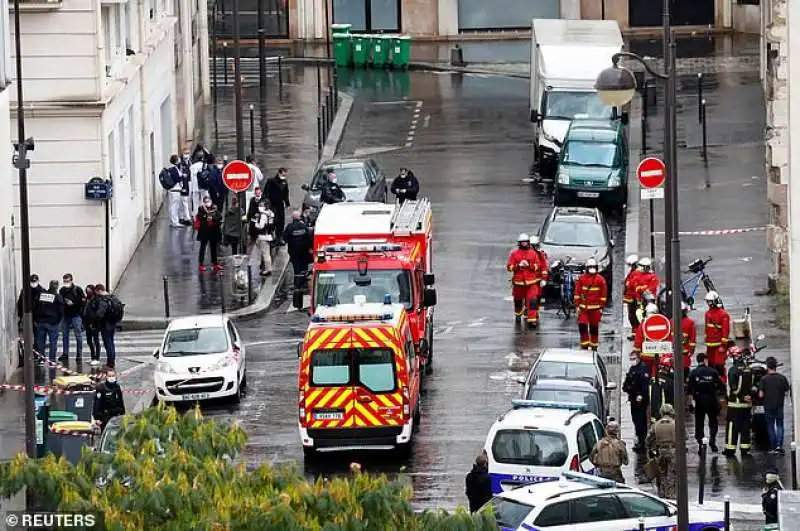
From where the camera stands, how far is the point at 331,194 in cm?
4594

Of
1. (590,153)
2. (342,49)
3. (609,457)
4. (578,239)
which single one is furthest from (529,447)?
(342,49)

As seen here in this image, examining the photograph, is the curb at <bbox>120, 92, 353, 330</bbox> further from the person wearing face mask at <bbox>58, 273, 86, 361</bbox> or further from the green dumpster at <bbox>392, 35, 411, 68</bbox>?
the green dumpster at <bbox>392, 35, 411, 68</bbox>

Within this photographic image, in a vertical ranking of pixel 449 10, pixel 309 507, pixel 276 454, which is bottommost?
pixel 276 454

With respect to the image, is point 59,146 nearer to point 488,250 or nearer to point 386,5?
point 488,250

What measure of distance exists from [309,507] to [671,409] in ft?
43.1

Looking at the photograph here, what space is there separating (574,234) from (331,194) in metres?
6.36

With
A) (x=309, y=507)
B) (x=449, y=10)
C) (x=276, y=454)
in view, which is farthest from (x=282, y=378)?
(x=449, y=10)

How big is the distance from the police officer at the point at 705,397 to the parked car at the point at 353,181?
16438 millimetres

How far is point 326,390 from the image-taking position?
100ft

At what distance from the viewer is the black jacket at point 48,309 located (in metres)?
36.9

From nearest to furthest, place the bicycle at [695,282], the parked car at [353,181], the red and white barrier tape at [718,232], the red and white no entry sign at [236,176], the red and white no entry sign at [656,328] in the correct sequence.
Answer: the red and white no entry sign at [656,328]
the bicycle at [695,282]
the red and white no entry sign at [236,176]
the red and white barrier tape at [718,232]
the parked car at [353,181]

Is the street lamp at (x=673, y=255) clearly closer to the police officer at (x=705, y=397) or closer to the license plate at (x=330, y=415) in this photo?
the police officer at (x=705, y=397)

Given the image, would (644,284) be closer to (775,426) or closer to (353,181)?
(775,426)

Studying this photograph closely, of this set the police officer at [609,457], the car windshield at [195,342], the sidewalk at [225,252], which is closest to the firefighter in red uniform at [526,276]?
the sidewalk at [225,252]
